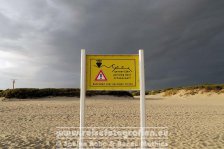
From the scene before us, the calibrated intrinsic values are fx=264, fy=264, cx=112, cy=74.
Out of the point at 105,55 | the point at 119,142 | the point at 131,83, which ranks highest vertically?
the point at 105,55

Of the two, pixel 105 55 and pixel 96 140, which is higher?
pixel 105 55

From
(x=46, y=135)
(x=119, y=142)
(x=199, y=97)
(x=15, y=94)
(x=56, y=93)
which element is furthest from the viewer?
(x=199, y=97)

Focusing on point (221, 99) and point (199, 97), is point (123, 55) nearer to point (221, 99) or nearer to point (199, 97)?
point (221, 99)

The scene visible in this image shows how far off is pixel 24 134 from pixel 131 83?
551 cm

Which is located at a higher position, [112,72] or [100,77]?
[112,72]

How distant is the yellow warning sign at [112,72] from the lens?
7258 mm

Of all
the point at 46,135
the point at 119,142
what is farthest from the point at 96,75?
the point at 46,135

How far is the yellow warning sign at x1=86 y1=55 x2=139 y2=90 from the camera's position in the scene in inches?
286

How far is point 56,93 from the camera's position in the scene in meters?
37.8

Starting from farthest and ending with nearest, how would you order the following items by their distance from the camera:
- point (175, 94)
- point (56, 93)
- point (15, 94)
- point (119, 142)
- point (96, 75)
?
1. point (175, 94)
2. point (56, 93)
3. point (15, 94)
4. point (119, 142)
5. point (96, 75)

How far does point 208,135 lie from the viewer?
10508mm

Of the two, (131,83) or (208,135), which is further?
(208,135)

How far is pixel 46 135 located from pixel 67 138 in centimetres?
102

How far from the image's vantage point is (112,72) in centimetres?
733
